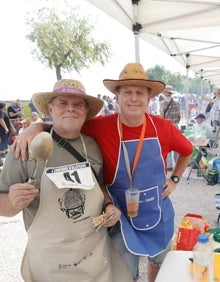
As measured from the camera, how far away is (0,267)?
111 inches

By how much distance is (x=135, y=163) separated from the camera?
5.21ft

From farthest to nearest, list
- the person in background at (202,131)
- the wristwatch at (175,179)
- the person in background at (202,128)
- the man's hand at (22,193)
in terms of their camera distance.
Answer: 1. the person in background at (202,128)
2. the person in background at (202,131)
3. the wristwatch at (175,179)
4. the man's hand at (22,193)

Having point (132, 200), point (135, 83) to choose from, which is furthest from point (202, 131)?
point (132, 200)

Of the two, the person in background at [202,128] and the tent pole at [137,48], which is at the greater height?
the tent pole at [137,48]

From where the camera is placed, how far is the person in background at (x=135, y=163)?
5.22 ft

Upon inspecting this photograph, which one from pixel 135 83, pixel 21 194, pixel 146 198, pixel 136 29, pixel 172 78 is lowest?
pixel 146 198

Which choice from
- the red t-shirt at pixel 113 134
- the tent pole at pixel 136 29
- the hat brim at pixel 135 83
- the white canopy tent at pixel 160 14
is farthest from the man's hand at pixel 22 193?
the tent pole at pixel 136 29

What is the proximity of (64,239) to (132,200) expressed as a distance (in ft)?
1.44

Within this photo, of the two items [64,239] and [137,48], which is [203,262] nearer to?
[64,239]

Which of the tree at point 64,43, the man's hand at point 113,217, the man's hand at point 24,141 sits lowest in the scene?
the man's hand at point 113,217

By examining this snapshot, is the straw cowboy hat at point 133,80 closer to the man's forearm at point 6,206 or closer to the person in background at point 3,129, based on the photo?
the man's forearm at point 6,206

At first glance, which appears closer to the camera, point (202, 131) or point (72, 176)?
point (72, 176)

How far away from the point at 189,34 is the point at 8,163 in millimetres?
4783

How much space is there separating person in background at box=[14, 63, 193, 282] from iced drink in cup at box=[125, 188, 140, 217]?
0.04 metres
